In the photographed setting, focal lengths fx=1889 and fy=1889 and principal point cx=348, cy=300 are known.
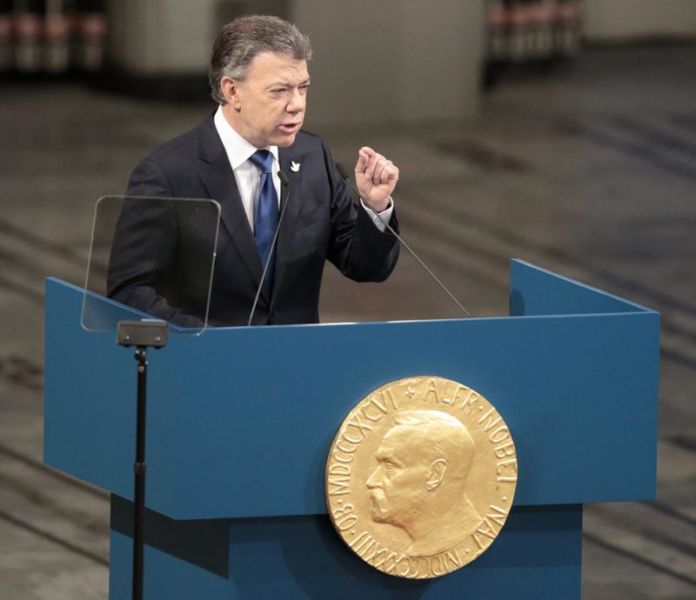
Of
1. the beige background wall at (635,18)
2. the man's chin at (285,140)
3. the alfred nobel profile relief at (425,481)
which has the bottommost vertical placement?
the beige background wall at (635,18)

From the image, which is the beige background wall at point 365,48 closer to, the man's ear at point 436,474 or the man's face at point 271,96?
the man's face at point 271,96

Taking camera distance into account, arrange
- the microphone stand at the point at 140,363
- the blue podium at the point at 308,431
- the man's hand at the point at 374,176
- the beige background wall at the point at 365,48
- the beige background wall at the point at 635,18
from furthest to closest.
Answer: the beige background wall at the point at 635,18
the beige background wall at the point at 365,48
the man's hand at the point at 374,176
the blue podium at the point at 308,431
the microphone stand at the point at 140,363

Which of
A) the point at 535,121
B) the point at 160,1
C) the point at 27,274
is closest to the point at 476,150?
the point at 535,121

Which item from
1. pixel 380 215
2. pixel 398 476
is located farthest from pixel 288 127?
pixel 398 476

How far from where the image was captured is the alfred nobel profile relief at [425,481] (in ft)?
11.9

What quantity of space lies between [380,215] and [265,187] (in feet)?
0.85

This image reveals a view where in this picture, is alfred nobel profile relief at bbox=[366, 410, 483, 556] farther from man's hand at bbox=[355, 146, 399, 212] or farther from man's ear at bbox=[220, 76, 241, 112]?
man's ear at bbox=[220, 76, 241, 112]

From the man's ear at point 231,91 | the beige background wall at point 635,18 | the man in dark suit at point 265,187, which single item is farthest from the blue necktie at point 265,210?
the beige background wall at point 635,18

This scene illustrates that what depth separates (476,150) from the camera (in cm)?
1206

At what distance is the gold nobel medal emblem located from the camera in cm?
362

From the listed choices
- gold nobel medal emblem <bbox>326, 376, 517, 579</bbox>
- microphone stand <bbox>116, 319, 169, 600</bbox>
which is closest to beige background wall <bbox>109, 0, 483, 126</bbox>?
gold nobel medal emblem <bbox>326, 376, 517, 579</bbox>

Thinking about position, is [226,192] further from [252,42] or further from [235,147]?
[252,42]

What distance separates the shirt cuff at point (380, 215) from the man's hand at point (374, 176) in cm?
2

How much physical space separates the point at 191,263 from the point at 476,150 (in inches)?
337
